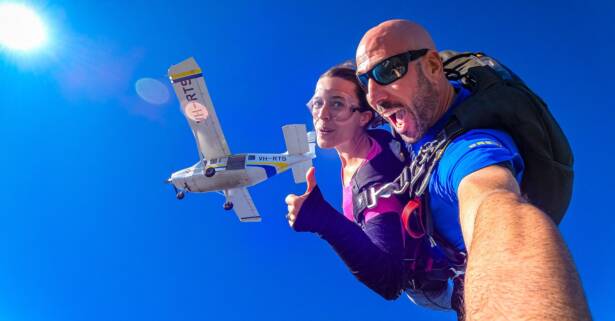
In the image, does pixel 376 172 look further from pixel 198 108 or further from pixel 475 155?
pixel 198 108

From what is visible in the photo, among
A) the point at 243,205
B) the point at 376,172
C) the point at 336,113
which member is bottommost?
the point at 376,172

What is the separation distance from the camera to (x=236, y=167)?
19.8 meters

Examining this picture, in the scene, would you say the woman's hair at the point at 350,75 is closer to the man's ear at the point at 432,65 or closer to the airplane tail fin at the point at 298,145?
the man's ear at the point at 432,65

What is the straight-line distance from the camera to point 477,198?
1.72 meters

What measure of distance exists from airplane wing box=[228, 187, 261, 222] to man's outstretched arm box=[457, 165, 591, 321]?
23.0m

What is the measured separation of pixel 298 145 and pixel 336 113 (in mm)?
16324

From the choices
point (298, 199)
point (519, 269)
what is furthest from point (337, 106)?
point (519, 269)

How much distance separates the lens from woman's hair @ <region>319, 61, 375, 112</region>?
459cm

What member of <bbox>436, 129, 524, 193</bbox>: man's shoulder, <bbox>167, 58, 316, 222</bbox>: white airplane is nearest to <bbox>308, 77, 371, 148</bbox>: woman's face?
<bbox>436, 129, 524, 193</bbox>: man's shoulder

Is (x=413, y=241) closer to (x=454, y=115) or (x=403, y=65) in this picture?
(x=454, y=115)

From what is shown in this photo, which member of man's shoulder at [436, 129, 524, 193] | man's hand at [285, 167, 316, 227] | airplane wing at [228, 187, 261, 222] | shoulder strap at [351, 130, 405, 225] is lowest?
man's shoulder at [436, 129, 524, 193]

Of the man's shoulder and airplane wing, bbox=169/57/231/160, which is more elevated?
airplane wing, bbox=169/57/231/160

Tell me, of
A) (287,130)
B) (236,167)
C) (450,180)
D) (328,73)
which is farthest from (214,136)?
(450,180)

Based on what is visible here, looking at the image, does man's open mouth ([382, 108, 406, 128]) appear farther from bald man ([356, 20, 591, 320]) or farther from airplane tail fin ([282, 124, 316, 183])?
airplane tail fin ([282, 124, 316, 183])
